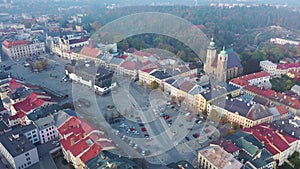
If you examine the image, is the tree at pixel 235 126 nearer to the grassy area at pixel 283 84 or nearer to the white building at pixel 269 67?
the grassy area at pixel 283 84

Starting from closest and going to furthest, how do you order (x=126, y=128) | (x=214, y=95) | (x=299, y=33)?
(x=126, y=128)
(x=214, y=95)
(x=299, y=33)

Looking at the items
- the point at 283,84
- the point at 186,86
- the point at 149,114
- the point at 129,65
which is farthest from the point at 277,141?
the point at 129,65

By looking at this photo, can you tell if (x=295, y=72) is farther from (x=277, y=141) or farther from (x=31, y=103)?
(x=31, y=103)

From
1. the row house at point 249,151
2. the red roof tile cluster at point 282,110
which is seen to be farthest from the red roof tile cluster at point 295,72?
the row house at point 249,151

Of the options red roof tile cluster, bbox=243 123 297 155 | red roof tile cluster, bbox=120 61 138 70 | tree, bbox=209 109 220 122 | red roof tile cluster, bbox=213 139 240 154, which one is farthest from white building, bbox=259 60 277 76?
red roof tile cluster, bbox=213 139 240 154

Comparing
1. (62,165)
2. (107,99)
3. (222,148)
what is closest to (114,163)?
(62,165)

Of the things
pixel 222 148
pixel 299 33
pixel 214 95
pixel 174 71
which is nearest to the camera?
pixel 222 148

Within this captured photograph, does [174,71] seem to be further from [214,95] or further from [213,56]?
[214,95]

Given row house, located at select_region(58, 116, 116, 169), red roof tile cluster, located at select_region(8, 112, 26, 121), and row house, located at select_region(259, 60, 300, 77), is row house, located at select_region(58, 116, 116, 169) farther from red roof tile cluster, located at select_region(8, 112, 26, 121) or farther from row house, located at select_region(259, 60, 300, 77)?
row house, located at select_region(259, 60, 300, 77)
